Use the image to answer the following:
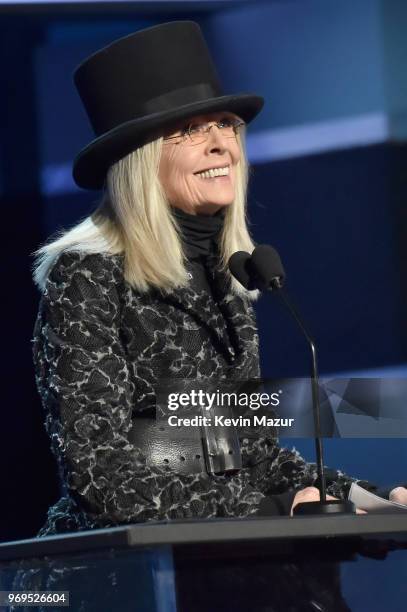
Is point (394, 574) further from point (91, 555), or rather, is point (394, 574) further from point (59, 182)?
point (59, 182)

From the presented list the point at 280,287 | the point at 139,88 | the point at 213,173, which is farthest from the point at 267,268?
the point at 139,88

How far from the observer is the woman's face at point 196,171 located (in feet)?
8.22

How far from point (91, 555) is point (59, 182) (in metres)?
1.97

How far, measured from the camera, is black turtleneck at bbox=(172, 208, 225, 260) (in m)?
2.54

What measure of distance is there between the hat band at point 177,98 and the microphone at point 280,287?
45 centimetres

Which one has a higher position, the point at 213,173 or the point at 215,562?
the point at 213,173

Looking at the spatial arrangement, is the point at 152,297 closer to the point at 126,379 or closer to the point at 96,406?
the point at 126,379

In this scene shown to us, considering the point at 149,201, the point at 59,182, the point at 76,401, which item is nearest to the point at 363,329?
the point at 59,182

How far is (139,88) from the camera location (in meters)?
2.52

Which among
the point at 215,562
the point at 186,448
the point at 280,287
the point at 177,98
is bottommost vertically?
the point at 215,562

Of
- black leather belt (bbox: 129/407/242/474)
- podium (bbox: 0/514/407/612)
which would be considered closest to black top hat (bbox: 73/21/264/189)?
black leather belt (bbox: 129/407/242/474)

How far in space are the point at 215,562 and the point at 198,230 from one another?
0.93 m

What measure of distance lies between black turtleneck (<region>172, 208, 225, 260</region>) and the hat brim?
0.16m

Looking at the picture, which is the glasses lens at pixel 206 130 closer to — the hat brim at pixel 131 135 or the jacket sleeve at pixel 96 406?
the hat brim at pixel 131 135
